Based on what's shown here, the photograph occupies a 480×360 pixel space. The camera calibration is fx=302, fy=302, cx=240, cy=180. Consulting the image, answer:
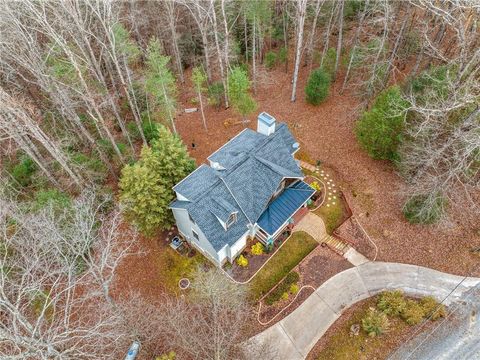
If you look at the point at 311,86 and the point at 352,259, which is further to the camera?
the point at 311,86

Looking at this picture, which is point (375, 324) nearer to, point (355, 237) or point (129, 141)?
point (355, 237)

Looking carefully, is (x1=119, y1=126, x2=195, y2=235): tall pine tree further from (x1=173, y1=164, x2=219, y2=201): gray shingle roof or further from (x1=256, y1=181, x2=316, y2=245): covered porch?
(x1=256, y1=181, x2=316, y2=245): covered porch

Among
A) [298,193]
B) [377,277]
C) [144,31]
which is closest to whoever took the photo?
[377,277]

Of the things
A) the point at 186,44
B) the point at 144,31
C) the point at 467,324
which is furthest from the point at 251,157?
the point at 144,31

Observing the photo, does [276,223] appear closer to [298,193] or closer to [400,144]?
[298,193]

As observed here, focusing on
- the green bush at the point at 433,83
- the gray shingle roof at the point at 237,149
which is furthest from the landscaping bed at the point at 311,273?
the green bush at the point at 433,83

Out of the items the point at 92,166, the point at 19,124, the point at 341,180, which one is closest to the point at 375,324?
the point at 341,180
